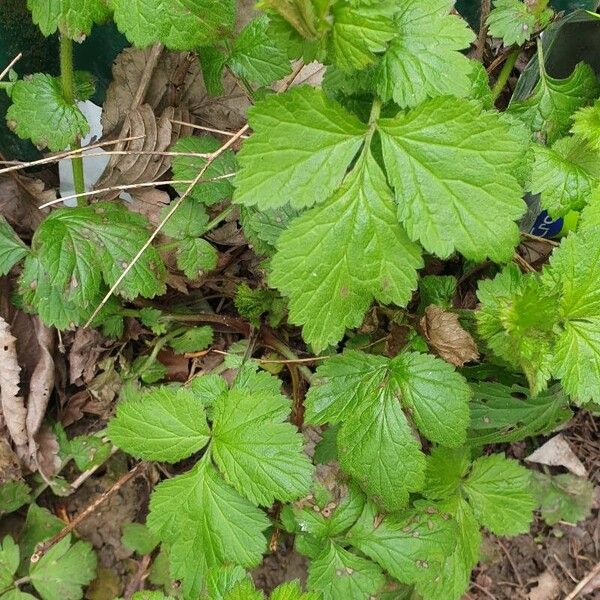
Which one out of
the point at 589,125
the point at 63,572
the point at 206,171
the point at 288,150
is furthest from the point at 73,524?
the point at 589,125

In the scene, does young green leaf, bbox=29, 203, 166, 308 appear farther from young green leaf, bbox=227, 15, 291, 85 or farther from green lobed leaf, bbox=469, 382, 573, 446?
green lobed leaf, bbox=469, 382, 573, 446

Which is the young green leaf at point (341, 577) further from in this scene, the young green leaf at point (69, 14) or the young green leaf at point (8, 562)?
the young green leaf at point (69, 14)

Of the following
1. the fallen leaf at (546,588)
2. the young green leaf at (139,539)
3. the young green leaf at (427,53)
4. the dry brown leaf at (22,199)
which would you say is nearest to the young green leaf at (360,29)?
the young green leaf at (427,53)

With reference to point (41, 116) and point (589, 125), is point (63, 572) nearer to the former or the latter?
point (41, 116)

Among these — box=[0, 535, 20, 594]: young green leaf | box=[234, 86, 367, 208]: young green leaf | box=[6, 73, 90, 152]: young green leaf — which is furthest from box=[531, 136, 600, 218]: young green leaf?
box=[0, 535, 20, 594]: young green leaf

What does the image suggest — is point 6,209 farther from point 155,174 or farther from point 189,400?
point 189,400

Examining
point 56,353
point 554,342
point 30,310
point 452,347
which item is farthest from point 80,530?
point 554,342
